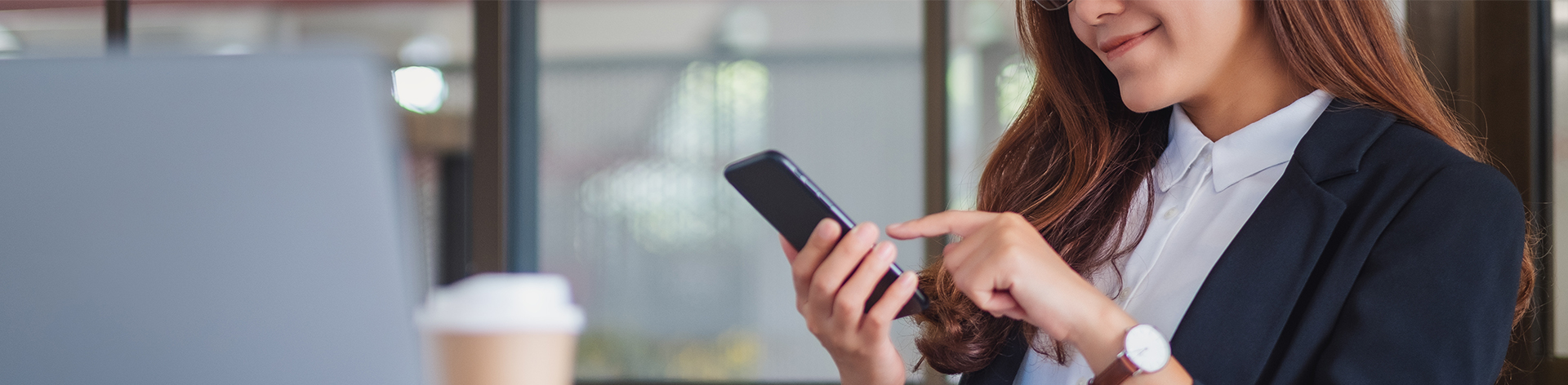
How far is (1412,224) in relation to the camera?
2.59 feet

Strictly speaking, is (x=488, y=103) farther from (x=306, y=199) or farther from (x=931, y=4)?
(x=306, y=199)

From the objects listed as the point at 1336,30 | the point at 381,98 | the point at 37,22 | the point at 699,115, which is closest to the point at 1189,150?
the point at 1336,30

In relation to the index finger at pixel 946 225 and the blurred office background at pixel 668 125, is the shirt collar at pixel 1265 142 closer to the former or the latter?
the index finger at pixel 946 225

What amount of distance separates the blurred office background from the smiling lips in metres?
1.58

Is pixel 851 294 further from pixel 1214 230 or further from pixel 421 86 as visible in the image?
pixel 421 86

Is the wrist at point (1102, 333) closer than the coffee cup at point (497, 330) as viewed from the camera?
Yes

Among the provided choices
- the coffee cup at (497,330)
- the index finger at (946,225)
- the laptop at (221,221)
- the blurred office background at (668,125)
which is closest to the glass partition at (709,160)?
the blurred office background at (668,125)

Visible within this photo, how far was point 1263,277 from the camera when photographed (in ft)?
2.80

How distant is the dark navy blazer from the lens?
753 millimetres

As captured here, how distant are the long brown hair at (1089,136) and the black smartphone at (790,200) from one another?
0.14 m

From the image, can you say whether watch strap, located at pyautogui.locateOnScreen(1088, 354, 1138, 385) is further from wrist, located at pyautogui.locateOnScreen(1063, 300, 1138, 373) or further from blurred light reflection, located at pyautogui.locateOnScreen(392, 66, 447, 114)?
blurred light reflection, located at pyautogui.locateOnScreen(392, 66, 447, 114)

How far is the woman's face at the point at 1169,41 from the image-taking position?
924mm

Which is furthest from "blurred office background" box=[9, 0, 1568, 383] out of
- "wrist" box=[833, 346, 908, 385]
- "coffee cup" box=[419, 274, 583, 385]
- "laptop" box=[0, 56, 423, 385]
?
"laptop" box=[0, 56, 423, 385]

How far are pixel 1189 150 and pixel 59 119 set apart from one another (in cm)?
95
